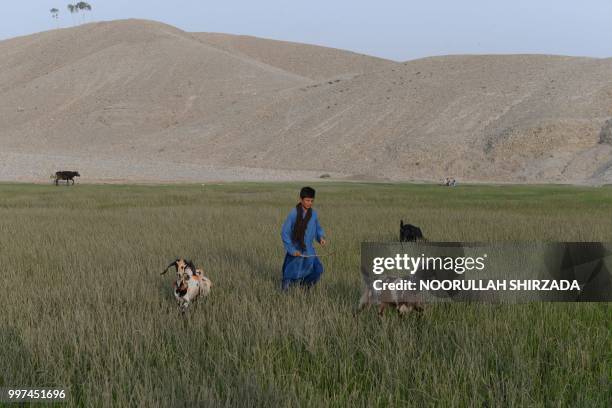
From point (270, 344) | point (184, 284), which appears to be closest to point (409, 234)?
point (184, 284)

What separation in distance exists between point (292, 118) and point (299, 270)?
7921 cm

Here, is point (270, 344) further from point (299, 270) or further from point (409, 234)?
point (409, 234)

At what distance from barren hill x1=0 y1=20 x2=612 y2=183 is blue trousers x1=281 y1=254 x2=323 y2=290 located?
46.8m

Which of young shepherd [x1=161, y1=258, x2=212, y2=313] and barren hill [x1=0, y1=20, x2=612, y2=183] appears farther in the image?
barren hill [x1=0, y1=20, x2=612, y2=183]

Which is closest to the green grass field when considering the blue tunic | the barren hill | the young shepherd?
the young shepherd

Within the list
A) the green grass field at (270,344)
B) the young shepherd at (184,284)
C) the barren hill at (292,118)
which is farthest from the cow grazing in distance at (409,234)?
the barren hill at (292,118)

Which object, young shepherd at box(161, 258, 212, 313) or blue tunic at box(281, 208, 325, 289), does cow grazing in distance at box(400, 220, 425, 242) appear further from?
young shepherd at box(161, 258, 212, 313)

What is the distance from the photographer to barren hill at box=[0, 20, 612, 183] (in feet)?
203

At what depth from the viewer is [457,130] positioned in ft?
230

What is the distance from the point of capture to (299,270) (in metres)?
8.01

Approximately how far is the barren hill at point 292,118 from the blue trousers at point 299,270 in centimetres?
4679

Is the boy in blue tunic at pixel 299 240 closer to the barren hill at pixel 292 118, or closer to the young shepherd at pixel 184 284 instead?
the young shepherd at pixel 184 284

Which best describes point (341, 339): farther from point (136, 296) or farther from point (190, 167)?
point (190, 167)

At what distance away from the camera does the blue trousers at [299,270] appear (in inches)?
315
